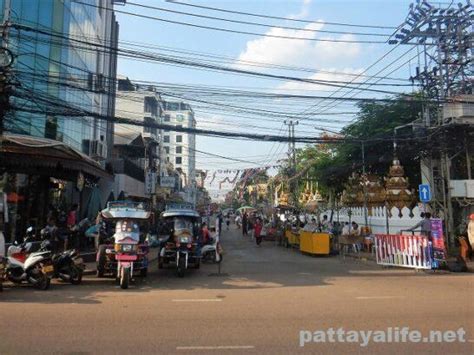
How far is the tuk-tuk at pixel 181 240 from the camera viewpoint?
1323 centimetres

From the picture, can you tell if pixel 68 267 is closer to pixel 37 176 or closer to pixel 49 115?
pixel 37 176

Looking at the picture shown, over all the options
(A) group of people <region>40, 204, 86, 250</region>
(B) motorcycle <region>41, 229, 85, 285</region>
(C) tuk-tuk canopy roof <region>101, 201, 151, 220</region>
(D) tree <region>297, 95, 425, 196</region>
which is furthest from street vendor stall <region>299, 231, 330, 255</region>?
(B) motorcycle <region>41, 229, 85, 285</region>

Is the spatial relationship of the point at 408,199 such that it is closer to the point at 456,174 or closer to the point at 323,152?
the point at 456,174

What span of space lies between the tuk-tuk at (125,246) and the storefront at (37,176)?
11.1ft

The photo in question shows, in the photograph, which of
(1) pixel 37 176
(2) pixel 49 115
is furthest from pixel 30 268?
(2) pixel 49 115

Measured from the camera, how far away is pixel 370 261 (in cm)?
1780

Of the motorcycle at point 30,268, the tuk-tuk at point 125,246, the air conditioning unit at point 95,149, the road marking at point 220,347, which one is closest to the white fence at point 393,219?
the tuk-tuk at point 125,246

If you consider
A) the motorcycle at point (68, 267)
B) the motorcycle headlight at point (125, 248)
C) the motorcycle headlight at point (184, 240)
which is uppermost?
the motorcycle headlight at point (184, 240)

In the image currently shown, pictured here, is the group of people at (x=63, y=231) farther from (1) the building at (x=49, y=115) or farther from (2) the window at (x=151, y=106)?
(2) the window at (x=151, y=106)

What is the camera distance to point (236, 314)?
7684 millimetres

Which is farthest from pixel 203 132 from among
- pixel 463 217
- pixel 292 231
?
pixel 463 217

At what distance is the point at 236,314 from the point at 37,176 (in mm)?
14257

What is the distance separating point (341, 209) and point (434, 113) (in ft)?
35.2

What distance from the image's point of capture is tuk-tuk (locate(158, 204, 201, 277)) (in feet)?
43.4
